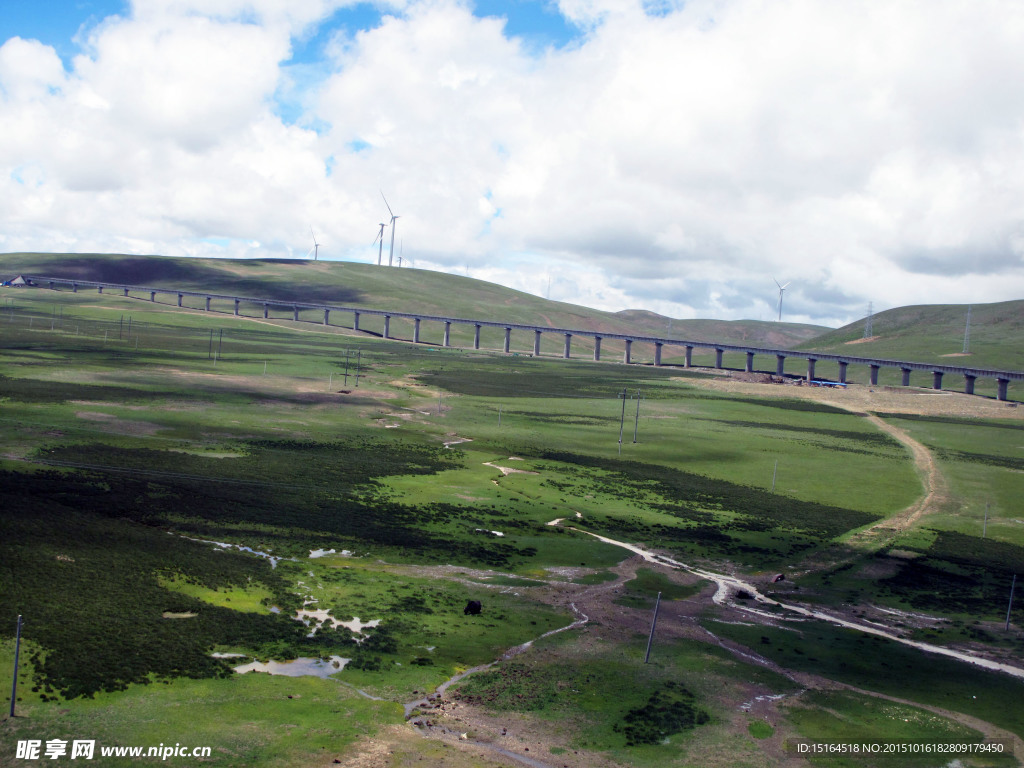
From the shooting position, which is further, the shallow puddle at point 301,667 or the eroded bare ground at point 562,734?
the shallow puddle at point 301,667

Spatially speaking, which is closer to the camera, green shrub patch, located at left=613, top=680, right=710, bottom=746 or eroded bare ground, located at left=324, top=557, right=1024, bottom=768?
eroded bare ground, located at left=324, top=557, right=1024, bottom=768

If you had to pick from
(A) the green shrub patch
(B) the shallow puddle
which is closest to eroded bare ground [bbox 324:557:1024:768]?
(A) the green shrub patch

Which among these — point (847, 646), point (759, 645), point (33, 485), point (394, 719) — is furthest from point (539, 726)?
point (33, 485)

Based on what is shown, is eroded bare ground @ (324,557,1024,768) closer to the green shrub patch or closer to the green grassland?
the green grassland

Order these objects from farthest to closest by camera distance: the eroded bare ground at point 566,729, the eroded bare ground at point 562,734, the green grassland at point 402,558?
the green grassland at point 402,558, the eroded bare ground at point 562,734, the eroded bare ground at point 566,729

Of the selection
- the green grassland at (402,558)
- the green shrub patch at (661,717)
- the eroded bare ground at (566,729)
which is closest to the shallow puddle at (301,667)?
the green grassland at (402,558)

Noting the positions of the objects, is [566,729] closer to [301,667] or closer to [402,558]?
[301,667]

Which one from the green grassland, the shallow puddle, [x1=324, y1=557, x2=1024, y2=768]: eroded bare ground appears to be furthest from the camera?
the shallow puddle

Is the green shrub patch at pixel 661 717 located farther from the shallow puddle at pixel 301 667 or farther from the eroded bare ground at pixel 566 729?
the shallow puddle at pixel 301 667
